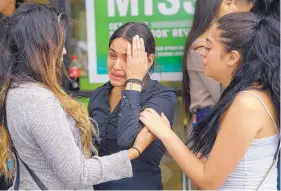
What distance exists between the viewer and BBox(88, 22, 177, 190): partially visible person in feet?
6.35

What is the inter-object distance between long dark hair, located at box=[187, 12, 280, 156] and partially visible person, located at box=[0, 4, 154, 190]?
51 centimetres

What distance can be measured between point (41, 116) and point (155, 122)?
0.55 m

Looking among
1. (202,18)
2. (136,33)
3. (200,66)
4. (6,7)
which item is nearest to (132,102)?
(136,33)

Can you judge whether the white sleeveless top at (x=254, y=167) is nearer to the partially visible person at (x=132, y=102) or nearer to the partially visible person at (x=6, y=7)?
the partially visible person at (x=132, y=102)

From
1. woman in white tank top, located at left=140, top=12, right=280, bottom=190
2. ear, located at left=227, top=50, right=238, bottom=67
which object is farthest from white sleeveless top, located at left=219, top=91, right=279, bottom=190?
ear, located at left=227, top=50, right=238, bottom=67

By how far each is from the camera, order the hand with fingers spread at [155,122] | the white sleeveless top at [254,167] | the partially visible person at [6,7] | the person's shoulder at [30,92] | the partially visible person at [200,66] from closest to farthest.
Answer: the person's shoulder at [30,92]
the white sleeveless top at [254,167]
the hand with fingers spread at [155,122]
the partially visible person at [200,66]
the partially visible person at [6,7]

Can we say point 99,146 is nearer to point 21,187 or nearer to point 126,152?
point 126,152

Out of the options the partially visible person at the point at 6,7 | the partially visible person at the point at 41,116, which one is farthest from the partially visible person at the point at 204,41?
the partially visible person at the point at 6,7

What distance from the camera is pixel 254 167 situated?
1766 mm

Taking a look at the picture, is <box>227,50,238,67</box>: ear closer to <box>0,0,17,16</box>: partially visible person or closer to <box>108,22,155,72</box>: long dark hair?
<box>108,22,155,72</box>: long dark hair

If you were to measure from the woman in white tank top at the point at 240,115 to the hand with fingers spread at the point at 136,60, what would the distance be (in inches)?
7.4

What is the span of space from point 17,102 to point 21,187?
1.24 ft

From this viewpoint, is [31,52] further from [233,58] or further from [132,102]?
[233,58]

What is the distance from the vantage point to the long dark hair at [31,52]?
167 centimetres
